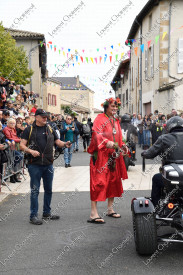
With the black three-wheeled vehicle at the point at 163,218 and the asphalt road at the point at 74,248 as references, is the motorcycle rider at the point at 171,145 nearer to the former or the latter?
the black three-wheeled vehicle at the point at 163,218

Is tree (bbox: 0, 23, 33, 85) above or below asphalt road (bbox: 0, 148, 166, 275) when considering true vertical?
above

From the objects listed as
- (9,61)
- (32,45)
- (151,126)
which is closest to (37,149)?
(151,126)

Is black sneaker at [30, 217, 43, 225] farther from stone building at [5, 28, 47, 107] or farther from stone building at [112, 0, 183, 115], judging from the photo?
stone building at [5, 28, 47, 107]

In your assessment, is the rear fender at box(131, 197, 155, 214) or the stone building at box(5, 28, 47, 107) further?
the stone building at box(5, 28, 47, 107)

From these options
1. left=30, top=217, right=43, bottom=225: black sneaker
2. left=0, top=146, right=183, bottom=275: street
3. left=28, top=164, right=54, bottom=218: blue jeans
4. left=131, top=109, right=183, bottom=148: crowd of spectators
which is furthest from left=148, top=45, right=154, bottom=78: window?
left=30, top=217, right=43, bottom=225: black sneaker

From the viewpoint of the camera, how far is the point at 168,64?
73.0 feet

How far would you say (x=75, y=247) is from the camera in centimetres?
474

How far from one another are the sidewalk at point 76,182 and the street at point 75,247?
1.87 meters

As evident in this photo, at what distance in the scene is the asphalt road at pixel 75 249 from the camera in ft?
13.1

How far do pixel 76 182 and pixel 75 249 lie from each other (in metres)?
5.34

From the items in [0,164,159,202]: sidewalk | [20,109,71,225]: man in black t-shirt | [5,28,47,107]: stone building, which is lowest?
[0,164,159,202]: sidewalk

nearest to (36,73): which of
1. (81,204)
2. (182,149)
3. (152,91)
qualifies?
(152,91)

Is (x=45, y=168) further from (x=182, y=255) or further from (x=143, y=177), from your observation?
(x=143, y=177)

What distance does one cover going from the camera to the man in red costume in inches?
233
